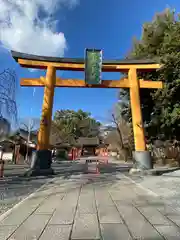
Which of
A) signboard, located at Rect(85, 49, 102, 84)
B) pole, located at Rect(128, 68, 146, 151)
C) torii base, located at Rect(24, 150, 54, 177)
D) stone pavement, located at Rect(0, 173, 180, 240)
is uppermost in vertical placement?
signboard, located at Rect(85, 49, 102, 84)

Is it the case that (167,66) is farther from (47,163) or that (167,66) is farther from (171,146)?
Result: (171,146)

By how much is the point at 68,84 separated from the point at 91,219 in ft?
28.7

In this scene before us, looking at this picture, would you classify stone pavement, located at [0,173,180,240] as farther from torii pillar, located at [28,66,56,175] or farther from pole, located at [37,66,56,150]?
pole, located at [37,66,56,150]

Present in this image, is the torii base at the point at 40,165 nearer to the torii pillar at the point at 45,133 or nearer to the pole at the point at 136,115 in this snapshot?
the torii pillar at the point at 45,133

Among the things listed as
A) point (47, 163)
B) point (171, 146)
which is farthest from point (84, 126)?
point (47, 163)

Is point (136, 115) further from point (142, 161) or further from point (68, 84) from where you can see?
point (68, 84)

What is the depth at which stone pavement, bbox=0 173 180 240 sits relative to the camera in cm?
310

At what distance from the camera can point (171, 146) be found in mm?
19641

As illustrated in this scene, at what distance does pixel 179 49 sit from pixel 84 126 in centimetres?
5295

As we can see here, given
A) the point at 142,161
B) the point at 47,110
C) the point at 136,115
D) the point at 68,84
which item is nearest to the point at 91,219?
the point at 142,161

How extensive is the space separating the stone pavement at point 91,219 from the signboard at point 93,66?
23.6 feet

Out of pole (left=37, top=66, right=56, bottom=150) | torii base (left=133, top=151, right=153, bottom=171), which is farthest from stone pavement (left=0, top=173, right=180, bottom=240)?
pole (left=37, top=66, right=56, bottom=150)

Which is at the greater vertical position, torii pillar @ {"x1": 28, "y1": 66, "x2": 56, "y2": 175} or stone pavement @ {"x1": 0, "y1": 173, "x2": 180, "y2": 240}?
torii pillar @ {"x1": 28, "y1": 66, "x2": 56, "y2": 175}

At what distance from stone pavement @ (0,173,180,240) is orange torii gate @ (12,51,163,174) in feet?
16.0
